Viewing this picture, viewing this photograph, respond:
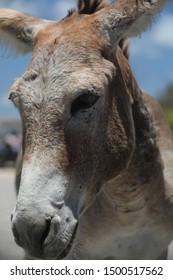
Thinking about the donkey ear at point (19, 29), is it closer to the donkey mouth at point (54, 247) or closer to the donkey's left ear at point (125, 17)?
the donkey's left ear at point (125, 17)

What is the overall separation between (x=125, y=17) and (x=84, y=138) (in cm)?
94

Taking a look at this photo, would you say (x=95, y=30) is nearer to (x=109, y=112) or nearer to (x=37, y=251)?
(x=109, y=112)

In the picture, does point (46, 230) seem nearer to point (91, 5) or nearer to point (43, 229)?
point (43, 229)

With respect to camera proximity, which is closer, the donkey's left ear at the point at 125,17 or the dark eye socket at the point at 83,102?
the dark eye socket at the point at 83,102

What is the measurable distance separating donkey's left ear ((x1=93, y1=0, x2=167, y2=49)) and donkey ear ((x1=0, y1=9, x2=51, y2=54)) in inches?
18.4

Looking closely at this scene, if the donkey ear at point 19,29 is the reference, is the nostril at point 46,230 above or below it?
below

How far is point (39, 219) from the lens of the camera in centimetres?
289

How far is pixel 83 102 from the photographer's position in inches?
129

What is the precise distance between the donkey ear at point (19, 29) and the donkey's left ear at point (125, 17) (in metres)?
0.47

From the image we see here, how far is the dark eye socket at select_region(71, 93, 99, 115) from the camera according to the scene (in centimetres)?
325

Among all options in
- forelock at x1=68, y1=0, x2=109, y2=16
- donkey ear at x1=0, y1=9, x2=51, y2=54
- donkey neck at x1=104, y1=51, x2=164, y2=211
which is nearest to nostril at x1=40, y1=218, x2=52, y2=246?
donkey neck at x1=104, y1=51, x2=164, y2=211

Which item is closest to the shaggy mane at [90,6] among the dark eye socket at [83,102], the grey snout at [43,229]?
the dark eye socket at [83,102]

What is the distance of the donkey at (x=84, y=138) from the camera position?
3.02 meters

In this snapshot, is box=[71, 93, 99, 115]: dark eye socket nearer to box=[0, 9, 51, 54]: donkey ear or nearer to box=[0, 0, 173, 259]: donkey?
box=[0, 0, 173, 259]: donkey
